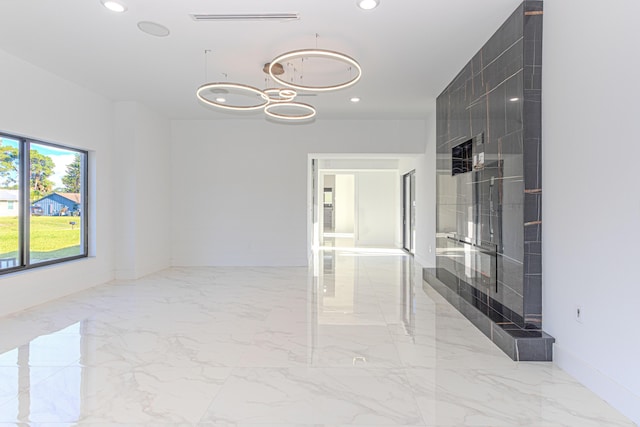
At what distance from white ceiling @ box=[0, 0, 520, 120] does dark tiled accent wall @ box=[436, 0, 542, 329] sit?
33cm

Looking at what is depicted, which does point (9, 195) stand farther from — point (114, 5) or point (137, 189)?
point (114, 5)

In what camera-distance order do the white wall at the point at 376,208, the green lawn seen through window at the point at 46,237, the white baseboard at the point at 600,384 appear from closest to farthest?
the white baseboard at the point at 600,384, the green lawn seen through window at the point at 46,237, the white wall at the point at 376,208

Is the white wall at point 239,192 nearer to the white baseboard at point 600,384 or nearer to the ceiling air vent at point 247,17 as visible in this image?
the ceiling air vent at point 247,17

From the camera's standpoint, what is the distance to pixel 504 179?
3750 millimetres

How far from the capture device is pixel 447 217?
5.87 m

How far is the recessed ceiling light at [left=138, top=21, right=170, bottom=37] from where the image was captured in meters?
3.88

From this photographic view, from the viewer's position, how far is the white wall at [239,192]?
→ 8.14 m

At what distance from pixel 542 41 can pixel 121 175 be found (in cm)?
637

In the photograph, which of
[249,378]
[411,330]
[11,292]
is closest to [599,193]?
[411,330]

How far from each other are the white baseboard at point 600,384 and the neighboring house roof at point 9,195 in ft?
20.1

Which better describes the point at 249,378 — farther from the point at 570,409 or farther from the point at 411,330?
the point at 570,409

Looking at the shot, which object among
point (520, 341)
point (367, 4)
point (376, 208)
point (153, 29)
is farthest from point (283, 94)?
point (376, 208)

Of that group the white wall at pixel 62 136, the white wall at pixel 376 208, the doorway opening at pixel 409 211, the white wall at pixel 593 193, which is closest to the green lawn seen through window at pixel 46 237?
the white wall at pixel 62 136

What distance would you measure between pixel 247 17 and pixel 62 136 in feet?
11.4
